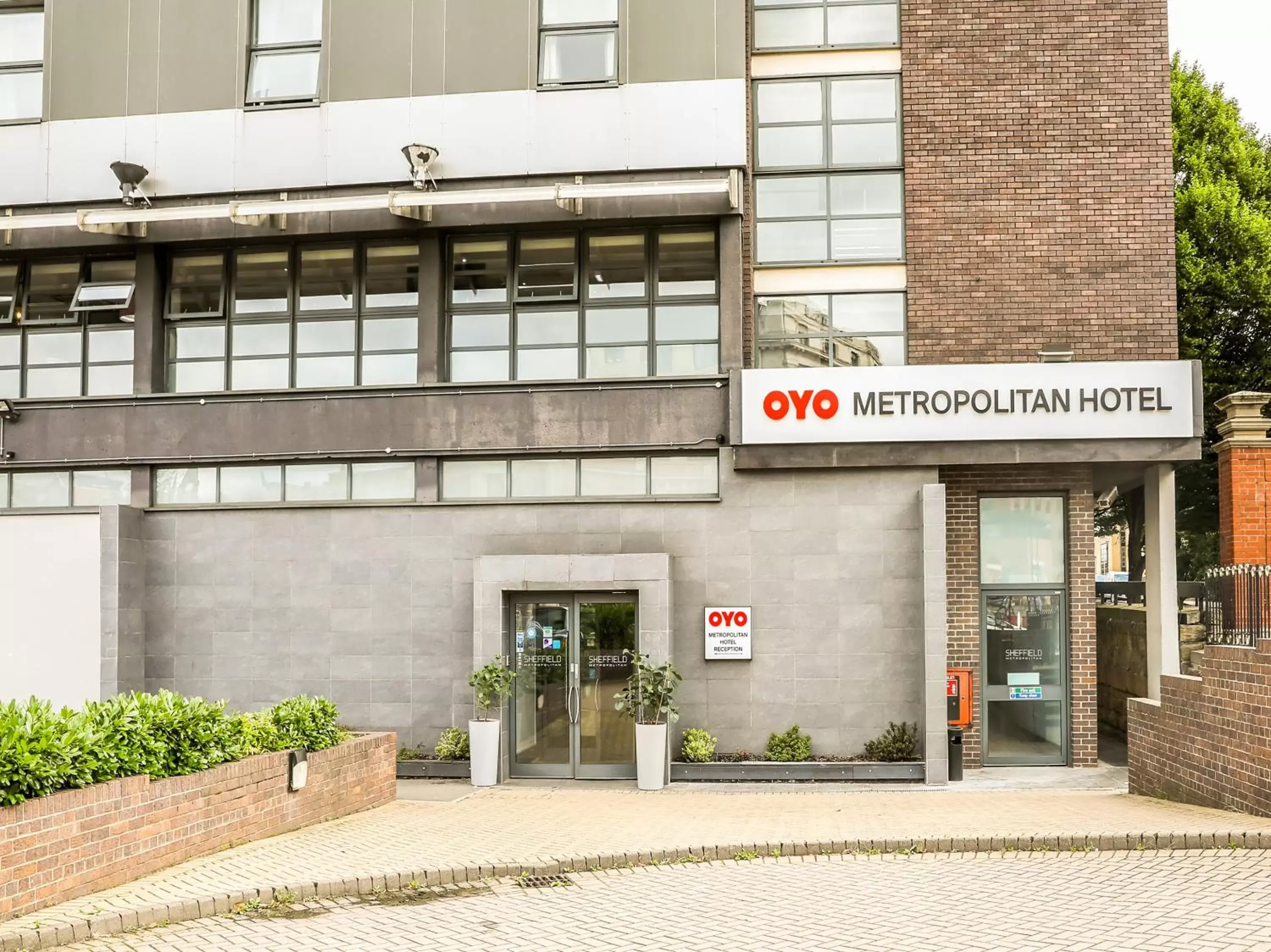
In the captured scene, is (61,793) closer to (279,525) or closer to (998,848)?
(998,848)

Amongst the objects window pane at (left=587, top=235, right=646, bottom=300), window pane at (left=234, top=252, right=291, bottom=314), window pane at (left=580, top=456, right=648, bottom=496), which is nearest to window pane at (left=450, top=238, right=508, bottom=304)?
window pane at (left=587, top=235, right=646, bottom=300)

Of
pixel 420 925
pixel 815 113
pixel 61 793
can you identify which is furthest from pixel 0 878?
pixel 815 113

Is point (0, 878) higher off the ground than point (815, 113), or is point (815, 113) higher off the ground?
point (815, 113)

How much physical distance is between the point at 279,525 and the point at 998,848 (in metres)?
10.8

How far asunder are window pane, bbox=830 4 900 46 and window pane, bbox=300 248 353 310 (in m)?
7.66

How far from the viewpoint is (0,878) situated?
793cm

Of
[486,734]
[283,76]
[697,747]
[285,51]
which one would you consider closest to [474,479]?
[486,734]

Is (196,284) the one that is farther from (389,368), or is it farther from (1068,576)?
(1068,576)

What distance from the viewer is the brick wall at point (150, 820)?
Result: 8.23 meters

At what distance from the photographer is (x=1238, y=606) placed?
39.8 feet

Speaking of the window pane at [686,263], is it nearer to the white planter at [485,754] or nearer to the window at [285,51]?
the window at [285,51]

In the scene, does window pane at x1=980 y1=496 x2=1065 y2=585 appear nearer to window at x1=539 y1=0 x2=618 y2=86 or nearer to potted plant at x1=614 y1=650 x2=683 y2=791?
potted plant at x1=614 y1=650 x2=683 y2=791

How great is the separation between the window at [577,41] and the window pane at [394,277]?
3.14 metres

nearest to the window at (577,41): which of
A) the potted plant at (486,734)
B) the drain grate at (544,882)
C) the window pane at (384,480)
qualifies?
the window pane at (384,480)
